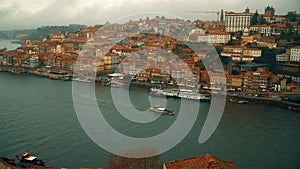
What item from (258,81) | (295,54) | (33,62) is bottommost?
(258,81)

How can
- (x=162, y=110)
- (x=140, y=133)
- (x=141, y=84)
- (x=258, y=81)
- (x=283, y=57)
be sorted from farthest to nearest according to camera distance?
(x=283, y=57) → (x=141, y=84) → (x=258, y=81) → (x=162, y=110) → (x=140, y=133)

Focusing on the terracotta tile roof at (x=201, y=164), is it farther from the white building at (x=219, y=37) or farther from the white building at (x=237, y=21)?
the white building at (x=237, y=21)

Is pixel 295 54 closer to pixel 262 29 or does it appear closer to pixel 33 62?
pixel 262 29

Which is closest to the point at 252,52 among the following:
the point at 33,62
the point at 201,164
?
the point at 33,62

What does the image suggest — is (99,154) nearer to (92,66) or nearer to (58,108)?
(58,108)

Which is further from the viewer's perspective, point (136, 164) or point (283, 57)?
point (283, 57)

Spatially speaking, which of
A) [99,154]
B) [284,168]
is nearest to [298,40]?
[284,168]

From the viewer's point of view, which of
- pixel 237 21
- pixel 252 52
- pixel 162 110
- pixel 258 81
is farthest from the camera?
pixel 237 21

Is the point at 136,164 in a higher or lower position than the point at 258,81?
lower
